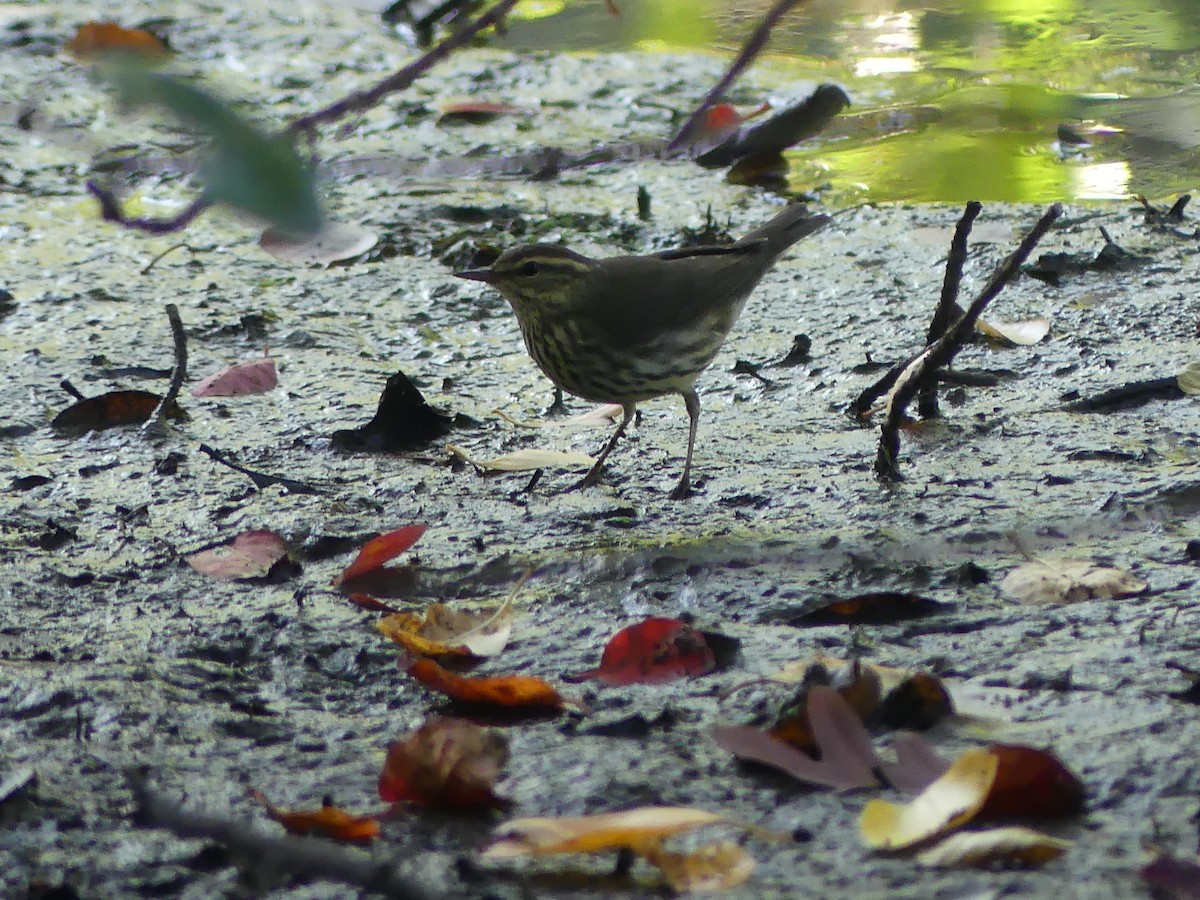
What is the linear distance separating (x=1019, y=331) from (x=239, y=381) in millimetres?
2615

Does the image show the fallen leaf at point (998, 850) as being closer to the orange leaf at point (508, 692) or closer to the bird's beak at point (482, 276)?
the orange leaf at point (508, 692)

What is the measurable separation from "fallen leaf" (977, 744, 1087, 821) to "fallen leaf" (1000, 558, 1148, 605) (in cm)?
89

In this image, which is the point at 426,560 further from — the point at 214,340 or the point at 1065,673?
the point at 214,340

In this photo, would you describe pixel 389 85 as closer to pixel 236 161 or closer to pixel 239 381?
pixel 236 161

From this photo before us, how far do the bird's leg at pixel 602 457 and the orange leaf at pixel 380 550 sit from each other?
0.66 metres

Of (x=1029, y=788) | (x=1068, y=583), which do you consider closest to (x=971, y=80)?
(x=1068, y=583)

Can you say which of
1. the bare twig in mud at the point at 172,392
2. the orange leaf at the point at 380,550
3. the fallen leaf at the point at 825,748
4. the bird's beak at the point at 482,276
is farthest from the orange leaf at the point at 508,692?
the bird's beak at the point at 482,276

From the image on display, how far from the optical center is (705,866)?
1.96 m

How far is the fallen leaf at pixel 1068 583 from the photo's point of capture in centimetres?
290

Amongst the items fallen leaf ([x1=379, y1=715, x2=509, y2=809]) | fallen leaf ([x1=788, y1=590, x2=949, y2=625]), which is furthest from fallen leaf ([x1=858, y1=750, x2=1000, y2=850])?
fallen leaf ([x1=788, y1=590, x2=949, y2=625])

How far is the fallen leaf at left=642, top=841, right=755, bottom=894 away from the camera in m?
1.92

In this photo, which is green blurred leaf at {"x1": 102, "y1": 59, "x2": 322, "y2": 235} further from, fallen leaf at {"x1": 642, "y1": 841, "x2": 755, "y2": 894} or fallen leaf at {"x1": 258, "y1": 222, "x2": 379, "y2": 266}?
fallen leaf at {"x1": 258, "y1": 222, "x2": 379, "y2": 266}

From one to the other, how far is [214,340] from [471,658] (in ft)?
9.14

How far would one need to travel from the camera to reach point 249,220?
1.03 m
